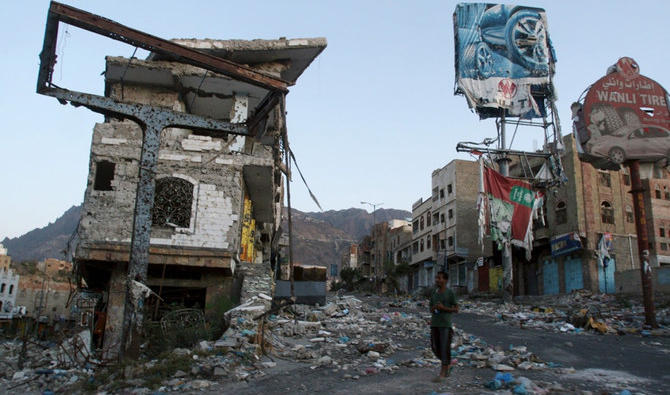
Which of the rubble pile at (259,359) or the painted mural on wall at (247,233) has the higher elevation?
the painted mural on wall at (247,233)

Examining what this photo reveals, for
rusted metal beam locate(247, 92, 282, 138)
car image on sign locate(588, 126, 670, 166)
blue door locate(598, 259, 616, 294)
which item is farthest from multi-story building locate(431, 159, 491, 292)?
rusted metal beam locate(247, 92, 282, 138)

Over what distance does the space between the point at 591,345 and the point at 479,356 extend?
4.47m

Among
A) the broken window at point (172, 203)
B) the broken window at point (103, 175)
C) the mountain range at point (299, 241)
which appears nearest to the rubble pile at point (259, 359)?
the broken window at point (172, 203)

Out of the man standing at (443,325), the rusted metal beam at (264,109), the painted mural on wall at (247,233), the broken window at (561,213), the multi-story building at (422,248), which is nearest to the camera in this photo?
the man standing at (443,325)

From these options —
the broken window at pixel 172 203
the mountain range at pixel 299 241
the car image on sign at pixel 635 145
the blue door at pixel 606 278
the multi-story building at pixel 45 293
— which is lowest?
the multi-story building at pixel 45 293

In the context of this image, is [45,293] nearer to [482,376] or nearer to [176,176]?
[176,176]

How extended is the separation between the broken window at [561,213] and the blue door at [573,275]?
100 inches

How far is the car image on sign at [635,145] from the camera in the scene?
17.0 metres


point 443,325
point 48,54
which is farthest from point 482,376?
Result: point 48,54

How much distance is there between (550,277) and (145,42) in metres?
33.3

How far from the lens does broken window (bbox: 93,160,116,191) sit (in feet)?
51.1

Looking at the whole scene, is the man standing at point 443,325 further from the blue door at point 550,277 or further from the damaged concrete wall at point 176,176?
the blue door at point 550,277

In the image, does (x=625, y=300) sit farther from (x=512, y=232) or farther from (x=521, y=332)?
(x=521, y=332)

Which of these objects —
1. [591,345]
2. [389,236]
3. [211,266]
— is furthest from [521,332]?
[389,236]
